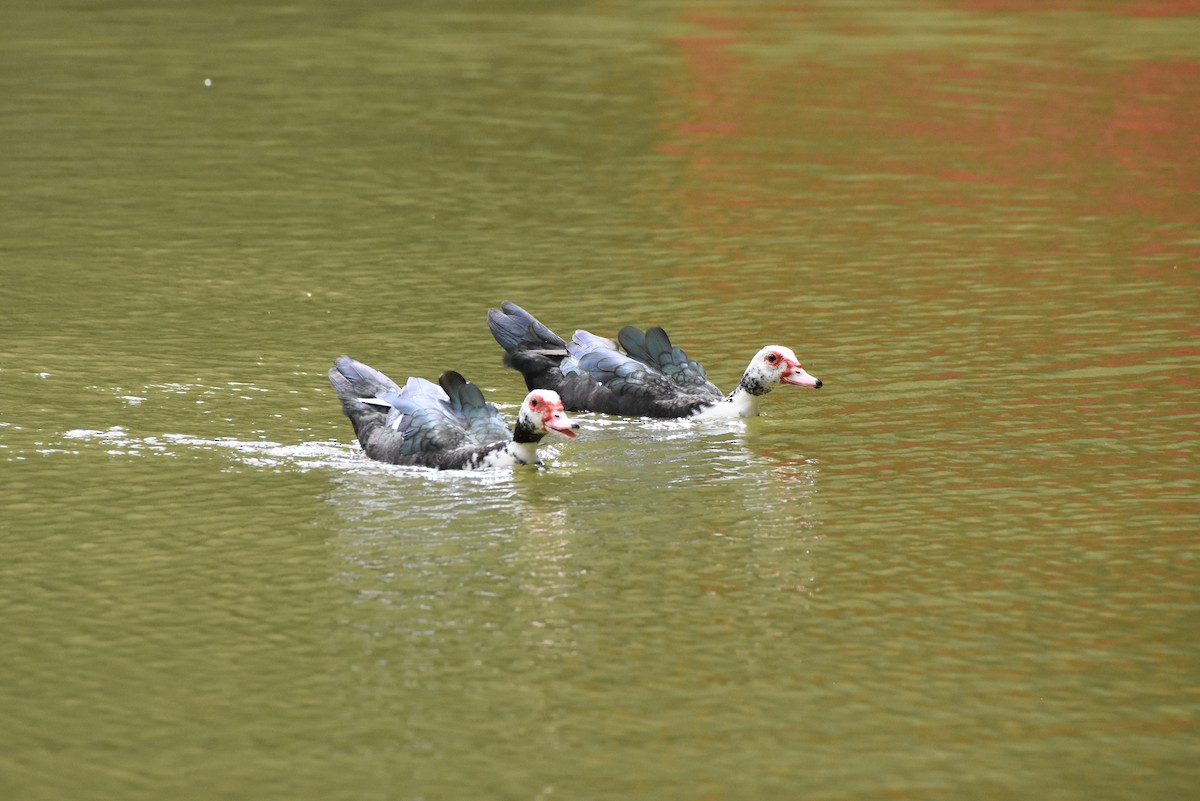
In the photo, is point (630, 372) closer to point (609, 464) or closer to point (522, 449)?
point (609, 464)

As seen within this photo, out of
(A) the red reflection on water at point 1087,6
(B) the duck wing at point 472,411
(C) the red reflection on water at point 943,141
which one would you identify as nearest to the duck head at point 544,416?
(B) the duck wing at point 472,411

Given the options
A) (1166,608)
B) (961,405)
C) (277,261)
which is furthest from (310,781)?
(277,261)

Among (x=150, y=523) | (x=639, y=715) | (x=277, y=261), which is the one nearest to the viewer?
(x=639, y=715)

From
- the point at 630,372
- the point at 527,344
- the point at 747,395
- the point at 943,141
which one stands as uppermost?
the point at 943,141

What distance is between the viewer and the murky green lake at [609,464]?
721cm

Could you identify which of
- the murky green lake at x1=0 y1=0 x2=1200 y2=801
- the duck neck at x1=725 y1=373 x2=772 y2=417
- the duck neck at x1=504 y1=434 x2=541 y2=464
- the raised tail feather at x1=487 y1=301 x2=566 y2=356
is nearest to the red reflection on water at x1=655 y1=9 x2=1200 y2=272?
the murky green lake at x1=0 y1=0 x2=1200 y2=801

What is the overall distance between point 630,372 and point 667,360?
26 cm

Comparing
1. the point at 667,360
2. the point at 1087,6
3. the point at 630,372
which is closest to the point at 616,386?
the point at 630,372

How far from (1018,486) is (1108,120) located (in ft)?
42.5

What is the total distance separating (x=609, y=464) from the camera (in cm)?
1087

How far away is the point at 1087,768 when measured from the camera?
6.92 metres

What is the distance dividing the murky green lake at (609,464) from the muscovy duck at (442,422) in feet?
0.55

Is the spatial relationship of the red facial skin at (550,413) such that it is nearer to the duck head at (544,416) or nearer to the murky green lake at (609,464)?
the duck head at (544,416)

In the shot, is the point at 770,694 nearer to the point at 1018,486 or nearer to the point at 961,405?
the point at 1018,486
